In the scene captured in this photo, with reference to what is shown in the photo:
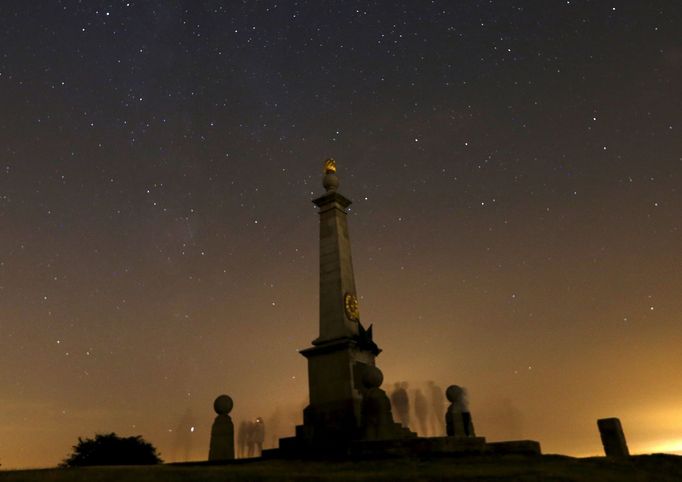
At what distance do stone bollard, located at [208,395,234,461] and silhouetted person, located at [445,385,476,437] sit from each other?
776 centimetres

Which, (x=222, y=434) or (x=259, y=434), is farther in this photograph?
(x=259, y=434)

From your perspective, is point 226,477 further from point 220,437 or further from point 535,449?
point 220,437

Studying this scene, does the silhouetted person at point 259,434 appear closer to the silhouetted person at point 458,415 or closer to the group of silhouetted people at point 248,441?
the group of silhouetted people at point 248,441

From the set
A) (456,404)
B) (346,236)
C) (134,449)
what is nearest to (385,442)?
(456,404)

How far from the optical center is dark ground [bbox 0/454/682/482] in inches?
339

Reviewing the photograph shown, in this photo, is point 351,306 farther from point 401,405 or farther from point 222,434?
point 401,405

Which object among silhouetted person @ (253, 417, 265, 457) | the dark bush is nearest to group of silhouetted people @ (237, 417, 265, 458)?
silhouetted person @ (253, 417, 265, 457)

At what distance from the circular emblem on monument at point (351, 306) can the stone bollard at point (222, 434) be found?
217 inches

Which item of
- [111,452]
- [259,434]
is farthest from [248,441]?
[111,452]

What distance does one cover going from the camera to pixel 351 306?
796 inches

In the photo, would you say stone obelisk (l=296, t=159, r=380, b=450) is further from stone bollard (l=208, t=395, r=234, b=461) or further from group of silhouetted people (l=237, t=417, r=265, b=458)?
group of silhouetted people (l=237, t=417, r=265, b=458)

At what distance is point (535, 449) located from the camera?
1271 centimetres

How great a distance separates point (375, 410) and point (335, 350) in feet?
13.8

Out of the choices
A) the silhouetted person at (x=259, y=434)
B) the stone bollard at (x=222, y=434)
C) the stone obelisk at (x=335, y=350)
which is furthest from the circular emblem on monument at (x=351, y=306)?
the silhouetted person at (x=259, y=434)
